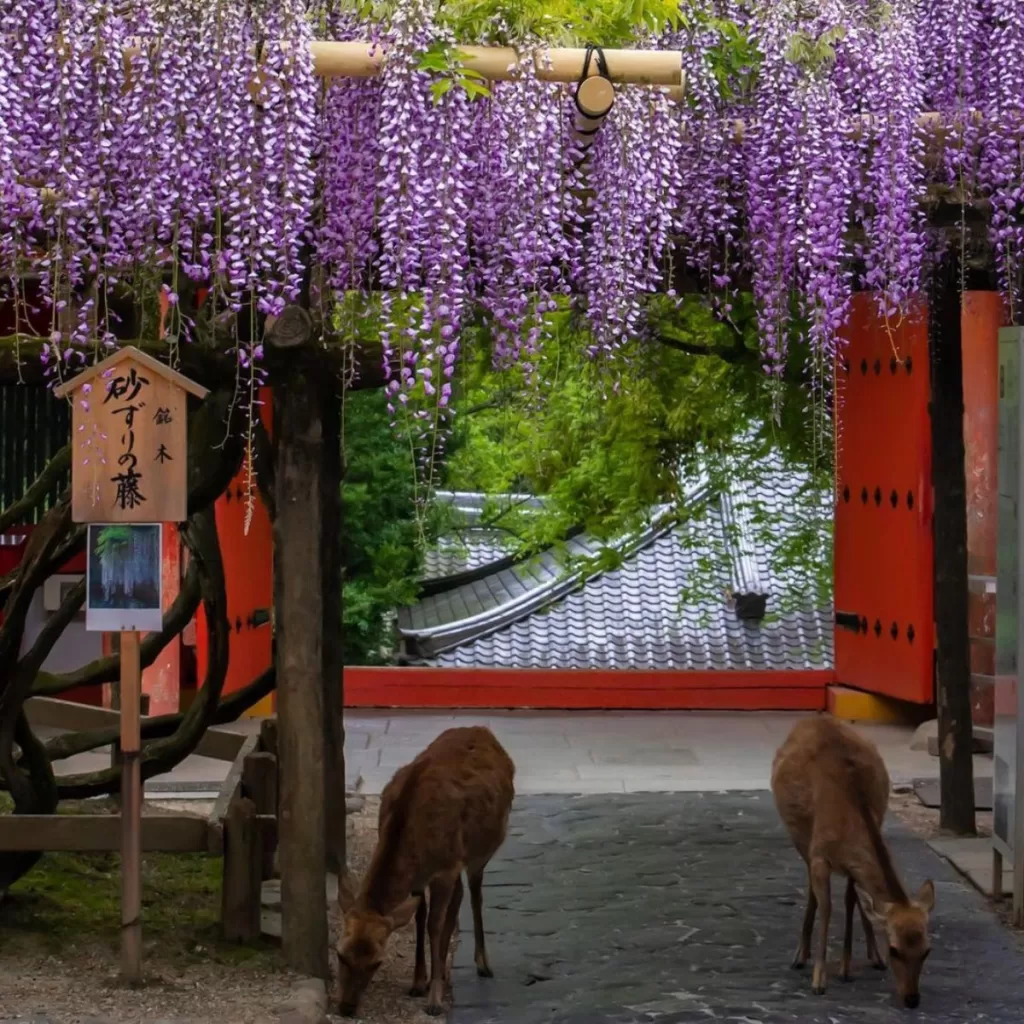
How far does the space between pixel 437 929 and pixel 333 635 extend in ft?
5.54

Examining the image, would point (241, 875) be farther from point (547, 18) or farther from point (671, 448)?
point (671, 448)

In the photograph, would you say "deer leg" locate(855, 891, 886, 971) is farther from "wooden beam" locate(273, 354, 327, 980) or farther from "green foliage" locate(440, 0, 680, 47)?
"green foliage" locate(440, 0, 680, 47)

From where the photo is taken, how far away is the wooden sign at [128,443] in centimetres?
502

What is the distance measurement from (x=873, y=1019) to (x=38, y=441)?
5.79 m

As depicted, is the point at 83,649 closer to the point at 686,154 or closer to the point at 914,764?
the point at 914,764

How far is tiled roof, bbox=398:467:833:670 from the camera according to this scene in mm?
11992

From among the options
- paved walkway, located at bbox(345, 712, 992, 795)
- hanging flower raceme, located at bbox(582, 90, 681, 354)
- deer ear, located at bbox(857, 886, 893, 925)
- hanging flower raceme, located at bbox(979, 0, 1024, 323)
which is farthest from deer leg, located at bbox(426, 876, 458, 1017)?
paved walkway, located at bbox(345, 712, 992, 795)

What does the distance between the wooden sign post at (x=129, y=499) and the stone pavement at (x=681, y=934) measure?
1.14 m

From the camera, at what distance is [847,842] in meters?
5.33

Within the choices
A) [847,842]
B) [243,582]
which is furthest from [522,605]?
[847,842]

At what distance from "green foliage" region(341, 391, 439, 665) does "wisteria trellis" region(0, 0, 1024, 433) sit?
612 centimetres

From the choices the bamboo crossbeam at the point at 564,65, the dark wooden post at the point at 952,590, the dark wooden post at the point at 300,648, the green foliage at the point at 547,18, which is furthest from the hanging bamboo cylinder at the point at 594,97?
the dark wooden post at the point at 952,590

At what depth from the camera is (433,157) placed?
15.0ft

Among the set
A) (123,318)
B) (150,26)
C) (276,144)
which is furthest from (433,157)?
(123,318)
